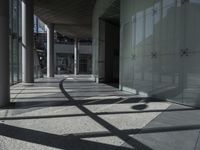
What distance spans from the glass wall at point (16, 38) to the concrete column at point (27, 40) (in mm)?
663

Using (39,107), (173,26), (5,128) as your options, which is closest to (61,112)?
(39,107)

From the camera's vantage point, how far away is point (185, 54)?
321 inches

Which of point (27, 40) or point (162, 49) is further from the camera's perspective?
point (27, 40)

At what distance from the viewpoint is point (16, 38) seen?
17797 millimetres

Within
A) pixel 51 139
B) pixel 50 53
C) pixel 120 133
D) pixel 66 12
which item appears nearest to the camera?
pixel 51 139

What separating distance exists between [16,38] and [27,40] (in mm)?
1190

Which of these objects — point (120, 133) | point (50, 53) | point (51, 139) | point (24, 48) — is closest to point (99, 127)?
point (120, 133)

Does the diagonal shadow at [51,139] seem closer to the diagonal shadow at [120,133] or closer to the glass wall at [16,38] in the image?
the diagonal shadow at [120,133]

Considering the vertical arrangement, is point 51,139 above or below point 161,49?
below

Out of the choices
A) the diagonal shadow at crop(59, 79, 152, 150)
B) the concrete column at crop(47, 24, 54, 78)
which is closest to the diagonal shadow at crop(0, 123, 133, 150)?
→ the diagonal shadow at crop(59, 79, 152, 150)

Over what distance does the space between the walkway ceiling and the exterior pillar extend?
1250cm

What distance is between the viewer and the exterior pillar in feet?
24.3

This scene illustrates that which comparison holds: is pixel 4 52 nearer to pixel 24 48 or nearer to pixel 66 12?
pixel 24 48

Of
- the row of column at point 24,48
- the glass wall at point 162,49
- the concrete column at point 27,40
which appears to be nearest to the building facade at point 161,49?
the glass wall at point 162,49
